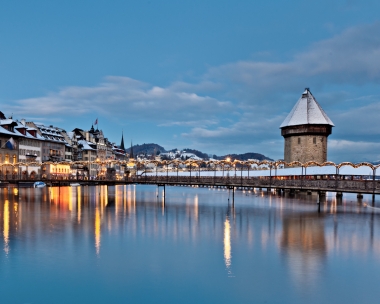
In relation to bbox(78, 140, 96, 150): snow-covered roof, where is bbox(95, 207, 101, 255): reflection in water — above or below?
below

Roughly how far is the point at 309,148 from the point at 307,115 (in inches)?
252

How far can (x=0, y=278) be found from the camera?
19.7 metres

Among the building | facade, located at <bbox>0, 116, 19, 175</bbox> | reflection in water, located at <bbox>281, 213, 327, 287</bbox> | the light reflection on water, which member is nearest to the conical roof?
reflection in water, located at <bbox>281, 213, 327, 287</bbox>

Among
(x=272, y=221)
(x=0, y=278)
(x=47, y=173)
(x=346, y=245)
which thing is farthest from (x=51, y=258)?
(x=47, y=173)

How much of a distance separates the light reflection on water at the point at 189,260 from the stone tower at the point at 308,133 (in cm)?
3824

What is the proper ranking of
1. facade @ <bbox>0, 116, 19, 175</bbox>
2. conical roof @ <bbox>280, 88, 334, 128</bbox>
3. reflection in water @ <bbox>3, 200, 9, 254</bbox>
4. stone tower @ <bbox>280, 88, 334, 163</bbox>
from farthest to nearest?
facade @ <bbox>0, 116, 19, 175</bbox> < conical roof @ <bbox>280, 88, 334, 128</bbox> < stone tower @ <bbox>280, 88, 334, 163</bbox> < reflection in water @ <bbox>3, 200, 9, 254</bbox>

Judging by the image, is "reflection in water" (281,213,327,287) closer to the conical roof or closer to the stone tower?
the stone tower

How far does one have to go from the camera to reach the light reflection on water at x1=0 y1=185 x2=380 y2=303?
18.0 metres

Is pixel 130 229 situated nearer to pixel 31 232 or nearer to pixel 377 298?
pixel 31 232

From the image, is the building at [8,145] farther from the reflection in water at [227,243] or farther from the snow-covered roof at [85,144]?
the reflection in water at [227,243]

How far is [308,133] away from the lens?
255 ft

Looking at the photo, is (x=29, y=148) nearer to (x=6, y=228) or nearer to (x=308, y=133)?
(x=308, y=133)

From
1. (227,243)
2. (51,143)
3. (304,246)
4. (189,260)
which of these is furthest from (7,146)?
(304,246)

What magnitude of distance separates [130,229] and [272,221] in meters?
13.4
